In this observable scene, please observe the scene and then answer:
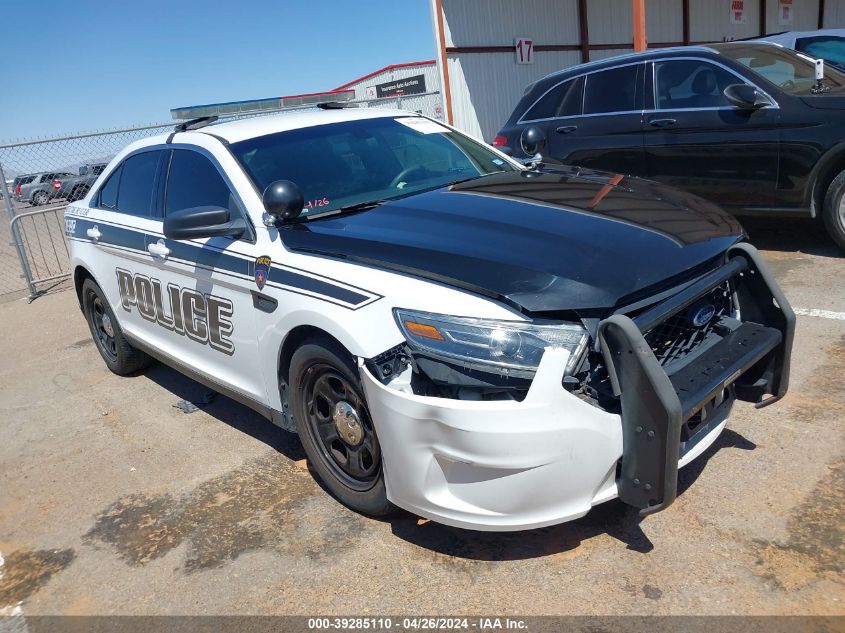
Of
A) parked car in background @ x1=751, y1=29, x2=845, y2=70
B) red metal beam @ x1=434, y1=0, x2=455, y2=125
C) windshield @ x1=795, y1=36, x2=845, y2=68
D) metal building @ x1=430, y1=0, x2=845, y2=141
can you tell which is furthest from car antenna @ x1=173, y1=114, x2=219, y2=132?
red metal beam @ x1=434, y1=0, x2=455, y2=125

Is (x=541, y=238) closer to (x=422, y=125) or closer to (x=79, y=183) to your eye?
(x=422, y=125)

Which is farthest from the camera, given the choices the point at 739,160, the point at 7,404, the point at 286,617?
the point at 739,160

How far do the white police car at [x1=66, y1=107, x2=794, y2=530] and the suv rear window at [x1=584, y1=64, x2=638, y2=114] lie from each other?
317 centimetres

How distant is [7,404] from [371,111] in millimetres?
3548

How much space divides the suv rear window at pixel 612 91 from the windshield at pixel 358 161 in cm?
315

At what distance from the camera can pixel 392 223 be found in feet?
10.8

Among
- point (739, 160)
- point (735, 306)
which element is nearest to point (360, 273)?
point (735, 306)

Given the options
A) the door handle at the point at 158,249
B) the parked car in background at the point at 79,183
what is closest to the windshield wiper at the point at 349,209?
the door handle at the point at 158,249

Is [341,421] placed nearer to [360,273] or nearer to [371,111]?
[360,273]

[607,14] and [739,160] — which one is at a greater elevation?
[607,14]

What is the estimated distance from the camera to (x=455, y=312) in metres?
2.64

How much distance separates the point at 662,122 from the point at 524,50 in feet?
30.9

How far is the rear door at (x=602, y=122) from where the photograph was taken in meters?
7.00

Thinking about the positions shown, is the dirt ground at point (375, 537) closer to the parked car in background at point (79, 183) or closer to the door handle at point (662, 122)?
the door handle at point (662, 122)
